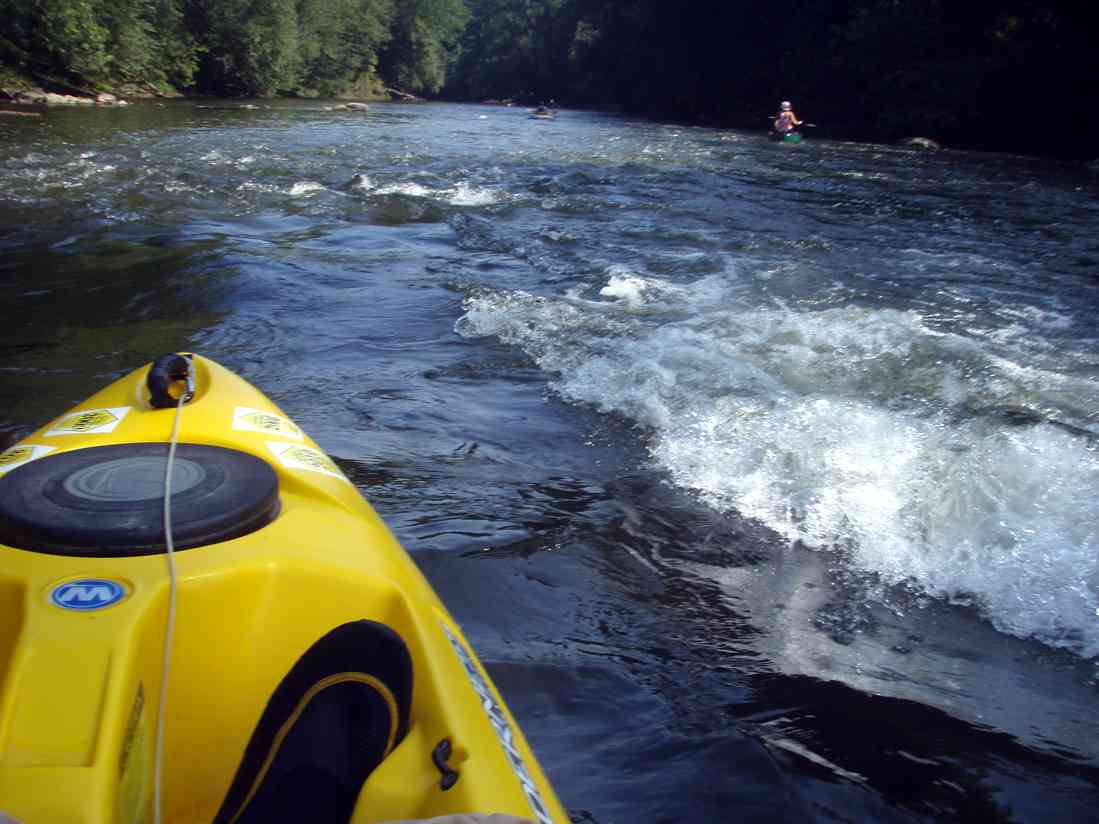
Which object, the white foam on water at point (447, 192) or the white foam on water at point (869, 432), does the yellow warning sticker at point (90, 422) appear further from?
the white foam on water at point (447, 192)

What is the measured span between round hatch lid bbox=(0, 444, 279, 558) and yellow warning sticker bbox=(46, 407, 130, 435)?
0.89 feet

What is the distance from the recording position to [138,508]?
1614 millimetres

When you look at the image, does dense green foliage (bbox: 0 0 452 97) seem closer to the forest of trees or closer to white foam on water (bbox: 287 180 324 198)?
the forest of trees

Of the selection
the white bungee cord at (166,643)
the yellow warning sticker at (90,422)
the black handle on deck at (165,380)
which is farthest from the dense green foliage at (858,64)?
the white bungee cord at (166,643)

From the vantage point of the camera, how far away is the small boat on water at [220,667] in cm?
125

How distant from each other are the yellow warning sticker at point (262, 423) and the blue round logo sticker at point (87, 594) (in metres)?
0.82

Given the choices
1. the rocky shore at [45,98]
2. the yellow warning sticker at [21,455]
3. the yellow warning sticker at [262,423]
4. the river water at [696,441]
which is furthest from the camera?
the rocky shore at [45,98]

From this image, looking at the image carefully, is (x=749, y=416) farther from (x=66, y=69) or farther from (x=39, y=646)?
(x=66, y=69)

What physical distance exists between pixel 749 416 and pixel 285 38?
3715 cm

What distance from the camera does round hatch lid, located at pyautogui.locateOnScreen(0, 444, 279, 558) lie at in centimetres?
153

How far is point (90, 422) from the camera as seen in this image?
2.24 meters

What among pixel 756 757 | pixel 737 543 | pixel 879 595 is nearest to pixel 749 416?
pixel 737 543

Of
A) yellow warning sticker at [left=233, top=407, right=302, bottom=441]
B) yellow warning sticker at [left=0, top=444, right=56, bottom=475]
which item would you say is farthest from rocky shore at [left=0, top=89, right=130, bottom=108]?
yellow warning sticker at [left=0, top=444, right=56, bottom=475]

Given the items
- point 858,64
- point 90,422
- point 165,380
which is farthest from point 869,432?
point 858,64
